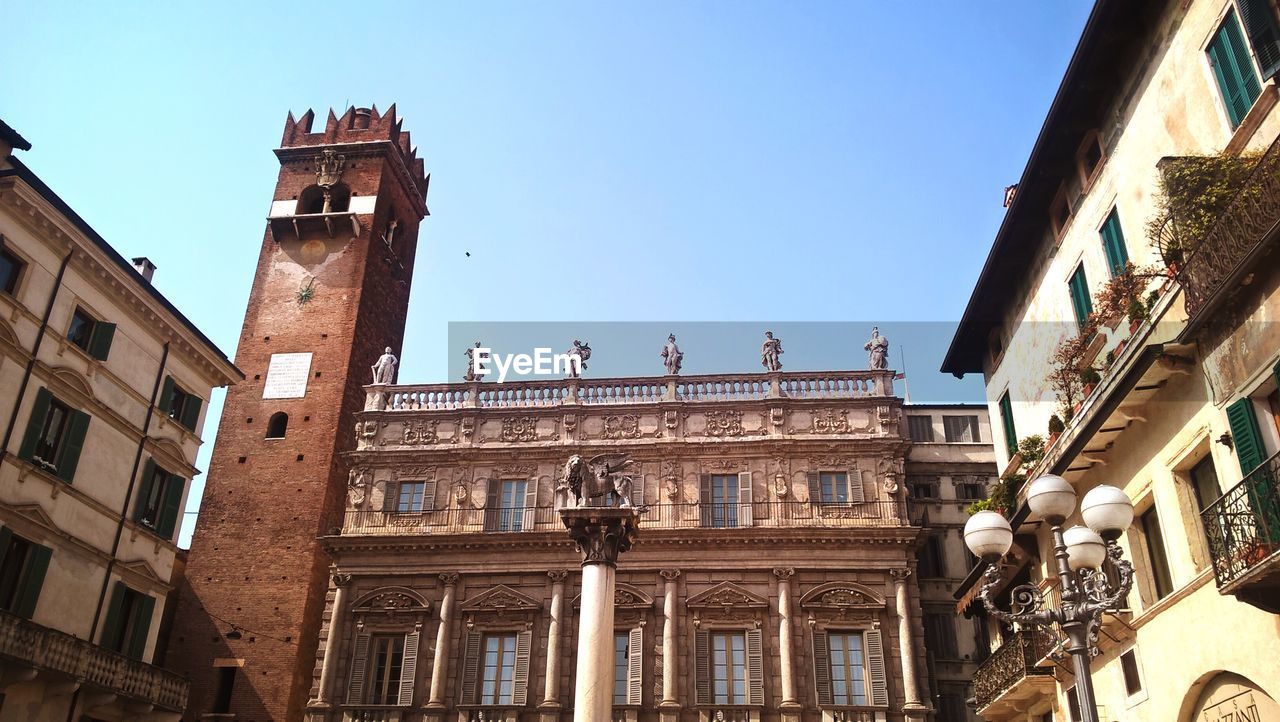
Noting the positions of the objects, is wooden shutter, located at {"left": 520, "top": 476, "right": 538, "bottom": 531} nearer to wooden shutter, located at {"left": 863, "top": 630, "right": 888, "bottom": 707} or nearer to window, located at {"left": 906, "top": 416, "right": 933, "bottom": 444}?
wooden shutter, located at {"left": 863, "top": 630, "right": 888, "bottom": 707}

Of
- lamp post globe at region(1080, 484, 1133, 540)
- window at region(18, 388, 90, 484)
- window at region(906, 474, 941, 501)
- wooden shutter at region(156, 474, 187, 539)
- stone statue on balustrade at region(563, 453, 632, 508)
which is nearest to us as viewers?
lamp post globe at region(1080, 484, 1133, 540)

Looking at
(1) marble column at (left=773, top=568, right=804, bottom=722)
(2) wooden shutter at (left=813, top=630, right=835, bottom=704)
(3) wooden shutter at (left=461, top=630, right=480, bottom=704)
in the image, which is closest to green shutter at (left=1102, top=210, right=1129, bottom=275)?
(1) marble column at (left=773, top=568, right=804, bottom=722)

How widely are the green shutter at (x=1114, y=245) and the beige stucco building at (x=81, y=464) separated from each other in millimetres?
22465

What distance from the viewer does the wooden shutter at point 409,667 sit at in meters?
31.0

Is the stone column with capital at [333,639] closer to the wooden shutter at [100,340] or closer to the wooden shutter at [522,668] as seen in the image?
the wooden shutter at [522,668]

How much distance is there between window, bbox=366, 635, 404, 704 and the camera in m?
31.4

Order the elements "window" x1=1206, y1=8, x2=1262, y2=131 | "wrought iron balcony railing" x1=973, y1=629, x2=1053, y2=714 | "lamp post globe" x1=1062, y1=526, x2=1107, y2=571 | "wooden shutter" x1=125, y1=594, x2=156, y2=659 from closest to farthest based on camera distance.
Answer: "lamp post globe" x1=1062, y1=526, x2=1107, y2=571, "window" x1=1206, y1=8, x2=1262, y2=131, "wrought iron balcony railing" x1=973, y1=629, x2=1053, y2=714, "wooden shutter" x1=125, y1=594, x2=156, y2=659

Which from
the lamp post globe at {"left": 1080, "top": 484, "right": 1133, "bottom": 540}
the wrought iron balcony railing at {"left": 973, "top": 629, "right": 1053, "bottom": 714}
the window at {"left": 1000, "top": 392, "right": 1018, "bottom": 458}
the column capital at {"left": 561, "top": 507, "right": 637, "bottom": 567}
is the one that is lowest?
the lamp post globe at {"left": 1080, "top": 484, "right": 1133, "bottom": 540}

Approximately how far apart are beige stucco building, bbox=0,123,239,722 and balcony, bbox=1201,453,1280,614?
2229cm

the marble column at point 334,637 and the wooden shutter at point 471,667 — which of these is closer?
the wooden shutter at point 471,667

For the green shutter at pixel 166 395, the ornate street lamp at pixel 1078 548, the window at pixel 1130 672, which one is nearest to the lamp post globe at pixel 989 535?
the ornate street lamp at pixel 1078 548

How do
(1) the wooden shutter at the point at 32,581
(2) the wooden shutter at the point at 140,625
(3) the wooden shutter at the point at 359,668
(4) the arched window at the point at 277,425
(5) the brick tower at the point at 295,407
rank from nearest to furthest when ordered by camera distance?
(1) the wooden shutter at the point at 32,581
(2) the wooden shutter at the point at 140,625
(3) the wooden shutter at the point at 359,668
(5) the brick tower at the point at 295,407
(4) the arched window at the point at 277,425

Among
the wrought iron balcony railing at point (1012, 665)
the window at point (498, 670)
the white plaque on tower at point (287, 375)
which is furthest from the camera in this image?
the white plaque on tower at point (287, 375)

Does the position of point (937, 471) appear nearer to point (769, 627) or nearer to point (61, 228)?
point (769, 627)
